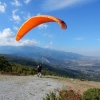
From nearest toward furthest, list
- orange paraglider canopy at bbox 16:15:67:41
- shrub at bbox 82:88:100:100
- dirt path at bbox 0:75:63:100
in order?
orange paraglider canopy at bbox 16:15:67:41, shrub at bbox 82:88:100:100, dirt path at bbox 0:75:63:100

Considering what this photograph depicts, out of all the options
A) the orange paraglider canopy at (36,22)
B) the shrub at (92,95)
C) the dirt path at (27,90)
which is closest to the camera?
the orange paraglider canopy at (36,22)

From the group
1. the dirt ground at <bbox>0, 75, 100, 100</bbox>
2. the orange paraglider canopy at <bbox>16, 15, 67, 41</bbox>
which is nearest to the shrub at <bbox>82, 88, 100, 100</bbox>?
the dirt ground at <bbox>0, 75, 100, 100</bbox>

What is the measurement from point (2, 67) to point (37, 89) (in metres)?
30.8

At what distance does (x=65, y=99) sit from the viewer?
52.2 ft

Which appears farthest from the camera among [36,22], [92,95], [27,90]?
[27,90]

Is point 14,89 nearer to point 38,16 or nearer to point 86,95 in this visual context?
point 86,95

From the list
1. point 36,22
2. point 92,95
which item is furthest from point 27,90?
point 36,22

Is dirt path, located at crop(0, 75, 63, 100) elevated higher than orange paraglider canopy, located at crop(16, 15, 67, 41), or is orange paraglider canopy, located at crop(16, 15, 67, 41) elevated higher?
orange paraglider canopy, located at crop(16, 15, 67, 41)

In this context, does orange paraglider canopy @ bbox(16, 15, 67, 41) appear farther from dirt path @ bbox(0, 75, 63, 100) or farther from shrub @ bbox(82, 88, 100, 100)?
dirt path @ bbox(0, 75, 63, 100)

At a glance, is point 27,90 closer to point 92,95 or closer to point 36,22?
point 92,95

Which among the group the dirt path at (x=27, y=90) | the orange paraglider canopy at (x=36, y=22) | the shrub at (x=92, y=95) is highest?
the orange paraglider canopy at (x=36, y=22)

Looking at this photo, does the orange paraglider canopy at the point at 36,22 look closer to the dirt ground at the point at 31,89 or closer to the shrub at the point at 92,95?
the shrub at the point at 92,95

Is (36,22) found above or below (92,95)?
above

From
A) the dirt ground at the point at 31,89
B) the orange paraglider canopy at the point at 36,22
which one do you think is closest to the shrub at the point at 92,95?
the dirt ground at the point at 31,89
